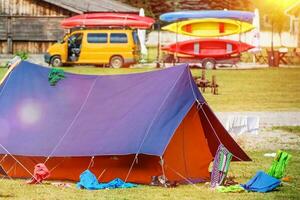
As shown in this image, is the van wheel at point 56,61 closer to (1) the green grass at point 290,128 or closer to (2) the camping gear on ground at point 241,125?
(1) the green grass at point 290,128

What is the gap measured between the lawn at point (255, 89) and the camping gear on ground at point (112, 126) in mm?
9875

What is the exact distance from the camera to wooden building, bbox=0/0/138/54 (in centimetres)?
4538

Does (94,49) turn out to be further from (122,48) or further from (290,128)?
(290,128)

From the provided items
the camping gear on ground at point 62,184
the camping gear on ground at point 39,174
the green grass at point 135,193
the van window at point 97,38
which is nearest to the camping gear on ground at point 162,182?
the green grass at point 135,193

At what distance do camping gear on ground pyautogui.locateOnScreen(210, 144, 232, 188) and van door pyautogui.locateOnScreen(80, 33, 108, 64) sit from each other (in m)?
27.5

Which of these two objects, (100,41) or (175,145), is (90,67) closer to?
(100,41)

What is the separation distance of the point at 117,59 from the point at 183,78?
1052 inches

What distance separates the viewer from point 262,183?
41.3ft

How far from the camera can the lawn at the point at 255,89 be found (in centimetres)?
2530

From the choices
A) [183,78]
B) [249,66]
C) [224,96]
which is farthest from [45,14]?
[183,78]

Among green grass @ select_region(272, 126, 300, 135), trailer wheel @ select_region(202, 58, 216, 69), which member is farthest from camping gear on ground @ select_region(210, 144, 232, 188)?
trailer wheel @ select_region(202, 58, 216, 69)

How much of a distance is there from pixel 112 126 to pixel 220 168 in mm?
1808

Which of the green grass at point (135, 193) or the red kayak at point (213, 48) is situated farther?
the red kayak at point (213, 48)

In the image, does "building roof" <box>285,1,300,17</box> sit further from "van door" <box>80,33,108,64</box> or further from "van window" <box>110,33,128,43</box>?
"van door" <box>80,33,108,64</box>
